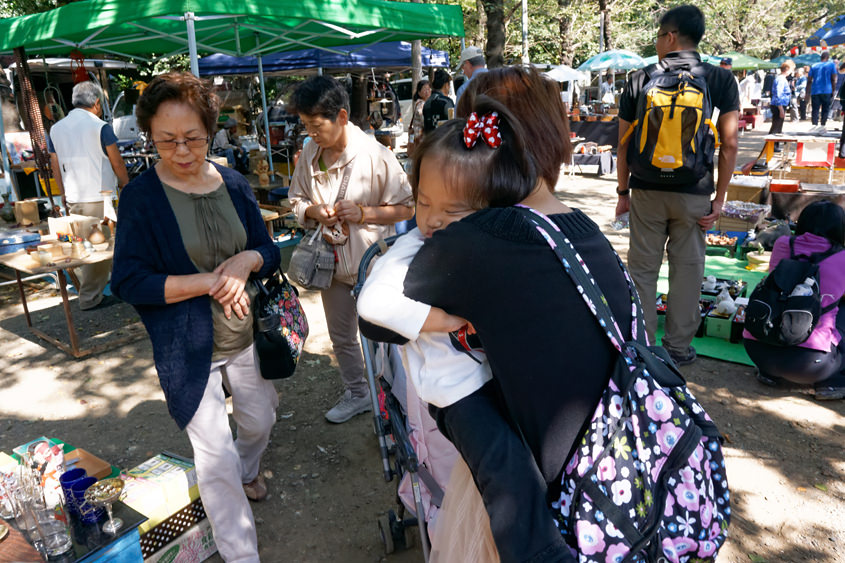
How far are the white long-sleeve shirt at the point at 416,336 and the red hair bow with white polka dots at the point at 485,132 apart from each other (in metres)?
0.28

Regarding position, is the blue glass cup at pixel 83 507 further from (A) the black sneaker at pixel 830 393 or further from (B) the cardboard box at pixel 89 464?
(A) the black sneaker at pixel 830 393

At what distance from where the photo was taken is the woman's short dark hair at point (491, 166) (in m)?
1.48

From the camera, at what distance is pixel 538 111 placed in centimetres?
158

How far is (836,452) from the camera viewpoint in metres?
3.56

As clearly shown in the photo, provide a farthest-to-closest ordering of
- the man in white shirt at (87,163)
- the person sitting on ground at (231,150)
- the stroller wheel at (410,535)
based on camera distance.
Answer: the person sitting on ground at (231,150)
the man in white shirt at (87,163)
the stroller wheel at (410,535)

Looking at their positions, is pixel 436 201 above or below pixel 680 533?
above

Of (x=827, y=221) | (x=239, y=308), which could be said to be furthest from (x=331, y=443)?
(x=827, y=221)

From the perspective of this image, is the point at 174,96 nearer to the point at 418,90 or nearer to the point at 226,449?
the point at 226,449

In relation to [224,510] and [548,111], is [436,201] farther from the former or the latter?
[224,510]

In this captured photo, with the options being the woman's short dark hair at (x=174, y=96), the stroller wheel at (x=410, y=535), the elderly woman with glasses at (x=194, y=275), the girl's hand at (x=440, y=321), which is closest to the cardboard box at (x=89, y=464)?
the elderly woman with glasses at (x=194, y=275)

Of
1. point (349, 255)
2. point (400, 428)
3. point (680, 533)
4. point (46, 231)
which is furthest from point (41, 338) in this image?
point (680, 533)

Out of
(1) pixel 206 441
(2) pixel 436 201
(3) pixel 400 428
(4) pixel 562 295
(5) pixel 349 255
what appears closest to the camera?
(4) pixel 562 295

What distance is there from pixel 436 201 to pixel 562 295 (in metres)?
0.41

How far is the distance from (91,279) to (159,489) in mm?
4328
